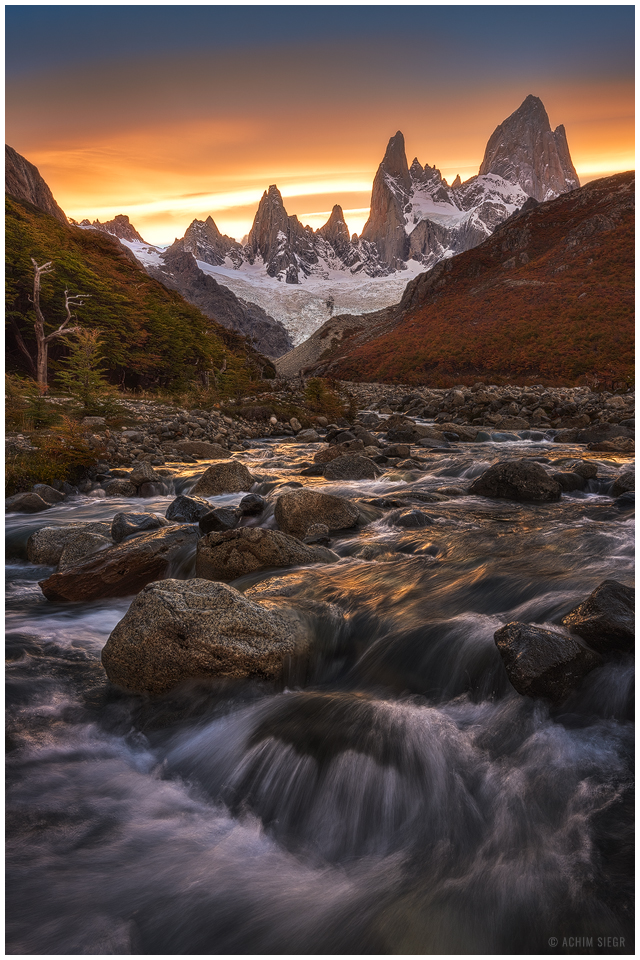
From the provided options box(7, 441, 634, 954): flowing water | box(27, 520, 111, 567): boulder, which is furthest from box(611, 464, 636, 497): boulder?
box(27, 520, 111, 567): boulder

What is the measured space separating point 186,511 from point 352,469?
4.42 meters

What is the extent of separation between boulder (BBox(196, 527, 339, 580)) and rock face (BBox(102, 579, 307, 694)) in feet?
5.96

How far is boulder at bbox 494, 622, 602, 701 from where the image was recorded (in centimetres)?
352

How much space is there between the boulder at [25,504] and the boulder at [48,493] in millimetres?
328

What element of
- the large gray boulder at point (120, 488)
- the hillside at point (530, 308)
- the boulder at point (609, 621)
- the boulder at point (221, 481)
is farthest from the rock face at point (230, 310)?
the boulder at point (609, 621)

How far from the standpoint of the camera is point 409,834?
3068mm

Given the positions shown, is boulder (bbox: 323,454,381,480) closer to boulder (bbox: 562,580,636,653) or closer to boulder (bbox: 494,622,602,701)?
boulder (bbox: 562,580,636,653)

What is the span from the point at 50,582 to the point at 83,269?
2644cm

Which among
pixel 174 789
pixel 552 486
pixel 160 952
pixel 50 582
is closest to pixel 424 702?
pixel 174 789

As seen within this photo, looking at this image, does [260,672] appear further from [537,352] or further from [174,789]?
[537,352]

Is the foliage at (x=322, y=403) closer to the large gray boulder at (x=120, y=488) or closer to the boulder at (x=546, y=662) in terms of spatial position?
the large gray boulder at (x=120, y=488)

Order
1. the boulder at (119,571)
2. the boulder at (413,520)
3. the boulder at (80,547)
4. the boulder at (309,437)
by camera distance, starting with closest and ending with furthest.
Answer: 1. the boulder at (119,571)
2. the boulder at (80,547)
3. the boulder at (413,520)
4. the boulder at (309,437)

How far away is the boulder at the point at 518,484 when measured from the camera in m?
8.98

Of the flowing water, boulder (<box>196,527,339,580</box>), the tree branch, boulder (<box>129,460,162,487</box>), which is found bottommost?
the flowing water
